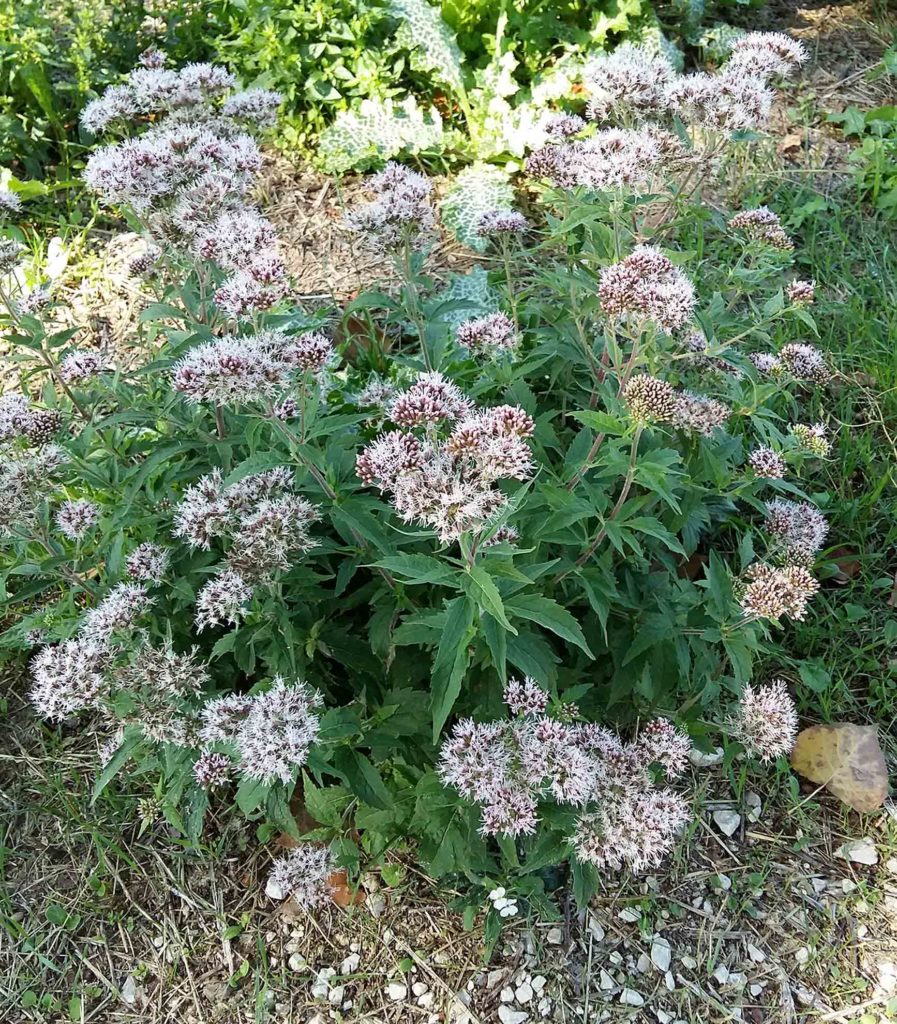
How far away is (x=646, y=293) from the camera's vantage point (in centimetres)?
234

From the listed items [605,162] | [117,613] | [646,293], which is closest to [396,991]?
[117,613]

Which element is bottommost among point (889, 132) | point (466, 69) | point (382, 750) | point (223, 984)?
point (223, 984)

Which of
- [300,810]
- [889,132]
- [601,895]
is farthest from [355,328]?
[889,132]

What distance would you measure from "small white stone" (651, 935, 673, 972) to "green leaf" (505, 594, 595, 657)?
1.28m

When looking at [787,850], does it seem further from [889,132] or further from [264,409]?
[889,132]

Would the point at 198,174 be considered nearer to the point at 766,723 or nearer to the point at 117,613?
the point at 117,613

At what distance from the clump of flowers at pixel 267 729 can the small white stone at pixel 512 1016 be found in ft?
3.62

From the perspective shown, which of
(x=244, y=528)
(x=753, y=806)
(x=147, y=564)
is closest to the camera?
(x=244, y=528)

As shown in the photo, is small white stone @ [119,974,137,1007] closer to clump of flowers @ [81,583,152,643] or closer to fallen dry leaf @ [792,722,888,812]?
clump of flowers @ [81,583,152,643]

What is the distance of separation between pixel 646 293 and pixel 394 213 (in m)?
0.94

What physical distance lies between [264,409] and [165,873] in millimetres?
1763

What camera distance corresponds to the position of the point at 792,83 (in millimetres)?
5859

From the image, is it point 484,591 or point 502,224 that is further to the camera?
point 502,224

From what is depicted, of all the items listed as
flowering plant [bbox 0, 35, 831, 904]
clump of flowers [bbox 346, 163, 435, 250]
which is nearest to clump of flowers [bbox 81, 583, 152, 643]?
flowering plant [bbox 0, 35, 831, 904]
